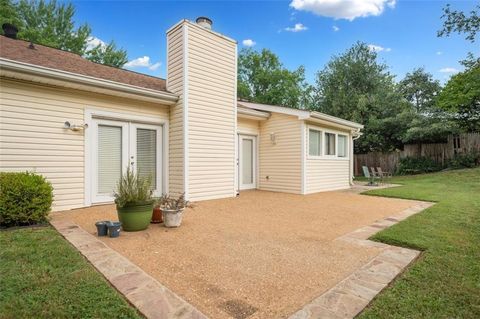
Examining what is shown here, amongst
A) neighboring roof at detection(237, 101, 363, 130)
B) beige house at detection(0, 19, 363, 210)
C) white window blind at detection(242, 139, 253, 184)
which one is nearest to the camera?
beige house at detection(0, 19, 363, 210)

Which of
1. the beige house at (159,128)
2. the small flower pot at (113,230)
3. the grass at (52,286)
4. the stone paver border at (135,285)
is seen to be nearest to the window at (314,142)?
the beige house at (159,128)

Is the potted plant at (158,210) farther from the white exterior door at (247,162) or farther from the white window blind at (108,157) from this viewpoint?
the white exterior door at (247,162)

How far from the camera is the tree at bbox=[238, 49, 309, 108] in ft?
92.0

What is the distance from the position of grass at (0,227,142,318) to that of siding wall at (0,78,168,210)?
2.63 metres

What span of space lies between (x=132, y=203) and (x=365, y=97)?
2077 cm

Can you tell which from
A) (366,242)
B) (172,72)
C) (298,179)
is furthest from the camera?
(298,179)

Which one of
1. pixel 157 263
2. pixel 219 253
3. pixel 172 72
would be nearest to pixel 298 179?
pixel 172 72

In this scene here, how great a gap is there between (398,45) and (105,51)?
20738 mm

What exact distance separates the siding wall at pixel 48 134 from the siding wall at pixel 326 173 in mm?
6680

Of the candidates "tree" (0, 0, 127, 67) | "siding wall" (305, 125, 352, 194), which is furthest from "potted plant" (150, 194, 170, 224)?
"tree" (0, 0, 127, 67)

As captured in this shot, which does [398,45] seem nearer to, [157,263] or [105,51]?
[157,263]

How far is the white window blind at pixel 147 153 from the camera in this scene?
284 inches

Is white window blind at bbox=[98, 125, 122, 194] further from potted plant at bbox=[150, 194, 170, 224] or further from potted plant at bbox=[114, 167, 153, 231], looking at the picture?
potted plant at bbox=[114, 167, 153, 231]

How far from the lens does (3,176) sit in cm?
441
